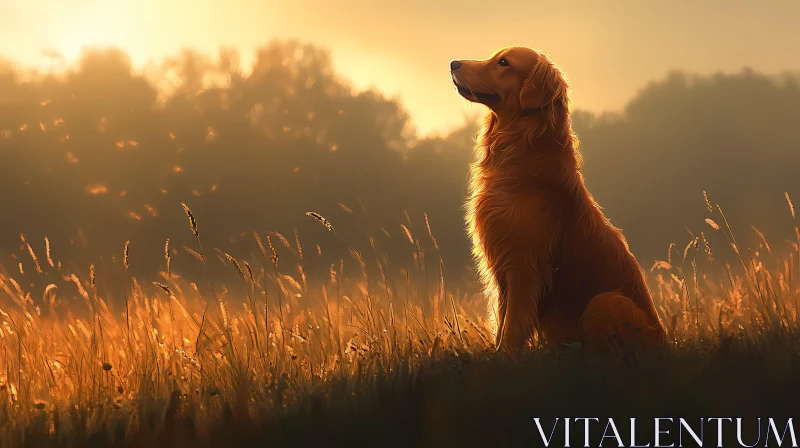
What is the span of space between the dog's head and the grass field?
44.7 inches

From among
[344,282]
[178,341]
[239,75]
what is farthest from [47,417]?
[239,75]

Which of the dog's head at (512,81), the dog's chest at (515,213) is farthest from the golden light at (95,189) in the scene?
the dog's chest at (515,213)

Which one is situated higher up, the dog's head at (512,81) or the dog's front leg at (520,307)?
the dog's head at (512,81)

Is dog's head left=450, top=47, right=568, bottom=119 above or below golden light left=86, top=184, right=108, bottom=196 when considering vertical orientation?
below

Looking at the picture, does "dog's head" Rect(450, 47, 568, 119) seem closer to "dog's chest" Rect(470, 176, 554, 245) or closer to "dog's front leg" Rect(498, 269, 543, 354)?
"dog's chest" Rect(470, 176, 554, 245)

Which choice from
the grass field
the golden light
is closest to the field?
the grass field

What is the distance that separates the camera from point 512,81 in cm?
504

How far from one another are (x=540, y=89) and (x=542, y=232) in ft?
3.21

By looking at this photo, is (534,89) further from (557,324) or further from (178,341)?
(178,341)

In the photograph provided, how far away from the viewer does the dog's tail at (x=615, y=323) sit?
437cm

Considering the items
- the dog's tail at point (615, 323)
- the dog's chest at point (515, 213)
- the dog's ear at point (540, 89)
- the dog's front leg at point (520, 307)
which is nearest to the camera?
the dog's tail at point (615, 323)

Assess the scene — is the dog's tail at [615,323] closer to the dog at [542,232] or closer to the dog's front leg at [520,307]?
the dog at [542,232]

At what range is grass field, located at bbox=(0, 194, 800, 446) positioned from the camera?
3488 mm

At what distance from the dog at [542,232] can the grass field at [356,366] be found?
0.26 metres
